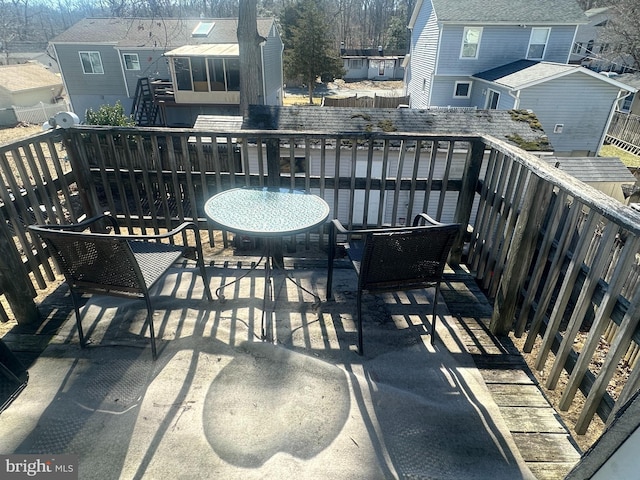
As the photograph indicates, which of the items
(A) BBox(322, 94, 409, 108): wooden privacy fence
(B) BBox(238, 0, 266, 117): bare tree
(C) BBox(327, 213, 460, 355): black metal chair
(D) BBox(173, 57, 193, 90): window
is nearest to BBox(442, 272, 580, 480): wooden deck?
(C) BBox(327, 213, 460, 355): black metal chair

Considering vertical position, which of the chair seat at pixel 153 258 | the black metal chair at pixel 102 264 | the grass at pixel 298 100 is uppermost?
the black metal chair at pixel 102 264

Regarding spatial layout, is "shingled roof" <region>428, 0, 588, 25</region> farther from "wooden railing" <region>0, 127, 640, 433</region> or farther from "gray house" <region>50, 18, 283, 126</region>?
"wooden railing" <region>0, 127, 640, 433</region>

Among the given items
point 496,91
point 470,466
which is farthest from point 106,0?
point 496,91

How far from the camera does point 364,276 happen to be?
2.25m

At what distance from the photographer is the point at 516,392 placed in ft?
7.21

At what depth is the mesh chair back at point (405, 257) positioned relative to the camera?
6.87 feet

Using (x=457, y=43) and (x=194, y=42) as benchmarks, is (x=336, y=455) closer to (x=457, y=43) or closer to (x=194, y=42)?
(x=457, y=43)

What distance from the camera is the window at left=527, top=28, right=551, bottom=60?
52.1 ft

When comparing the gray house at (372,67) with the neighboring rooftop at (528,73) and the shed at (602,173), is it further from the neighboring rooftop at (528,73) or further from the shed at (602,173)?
the shed at (602,173)

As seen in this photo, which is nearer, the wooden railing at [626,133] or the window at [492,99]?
the window at [492,99]

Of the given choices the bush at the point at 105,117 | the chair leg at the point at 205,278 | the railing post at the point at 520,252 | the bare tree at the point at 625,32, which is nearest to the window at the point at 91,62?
the bush at the point at 105,117

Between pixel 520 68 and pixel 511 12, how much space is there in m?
2.65

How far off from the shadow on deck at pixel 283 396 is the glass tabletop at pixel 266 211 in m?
0.74

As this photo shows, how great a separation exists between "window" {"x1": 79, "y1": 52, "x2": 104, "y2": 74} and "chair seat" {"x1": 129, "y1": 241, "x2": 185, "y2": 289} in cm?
2114
